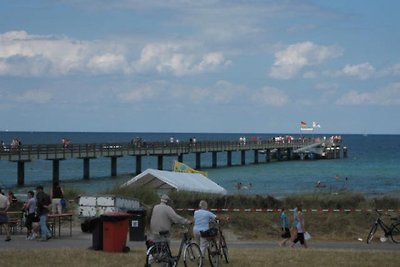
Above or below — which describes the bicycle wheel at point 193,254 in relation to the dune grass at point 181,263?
above

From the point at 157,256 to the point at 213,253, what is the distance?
141 centimetres

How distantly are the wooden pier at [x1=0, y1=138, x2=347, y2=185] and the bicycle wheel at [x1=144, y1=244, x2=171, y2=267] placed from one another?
1837 inches

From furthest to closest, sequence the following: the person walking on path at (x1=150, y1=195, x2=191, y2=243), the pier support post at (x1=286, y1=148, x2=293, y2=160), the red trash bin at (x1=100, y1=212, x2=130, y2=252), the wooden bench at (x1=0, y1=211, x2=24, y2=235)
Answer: the pier support post at (x1=286, y1=148, x2=293, y2=160)
the wooden bench at (x1=0, y1=211, x2=24, y2=235)
the red trash bin at (x1=100, y1=212, x2=130, y2=252)
the person walking on path at (x1=150, y1=195, x2=191, y2=243)

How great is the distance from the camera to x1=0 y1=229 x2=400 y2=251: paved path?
850 inches

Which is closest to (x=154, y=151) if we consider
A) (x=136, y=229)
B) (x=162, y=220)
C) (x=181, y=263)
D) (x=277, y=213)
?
(x=277, y=213)

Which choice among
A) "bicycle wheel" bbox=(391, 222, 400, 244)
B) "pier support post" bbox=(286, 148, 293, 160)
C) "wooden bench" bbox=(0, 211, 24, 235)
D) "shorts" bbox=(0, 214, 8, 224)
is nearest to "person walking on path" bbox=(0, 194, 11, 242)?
"shorts" bbox=(0, 214, 8, 224)

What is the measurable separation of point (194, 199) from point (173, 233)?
8687 millimetres

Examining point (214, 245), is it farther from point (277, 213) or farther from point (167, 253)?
point (277, 213)

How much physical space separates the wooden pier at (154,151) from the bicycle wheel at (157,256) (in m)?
46.7

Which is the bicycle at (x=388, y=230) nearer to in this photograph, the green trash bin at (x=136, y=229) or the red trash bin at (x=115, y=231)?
the green trash bin at (x=136, y=229)

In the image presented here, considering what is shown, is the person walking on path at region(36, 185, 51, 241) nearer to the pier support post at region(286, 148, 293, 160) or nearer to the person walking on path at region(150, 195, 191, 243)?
the person walking on path at region(150, 195, 191, 243)

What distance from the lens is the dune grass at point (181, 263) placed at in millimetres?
16828

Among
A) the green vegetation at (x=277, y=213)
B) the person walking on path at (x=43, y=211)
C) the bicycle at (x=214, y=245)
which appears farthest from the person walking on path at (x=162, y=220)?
the green vegetation at (x=277, y=213)

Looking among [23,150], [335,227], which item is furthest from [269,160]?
[335,227]
